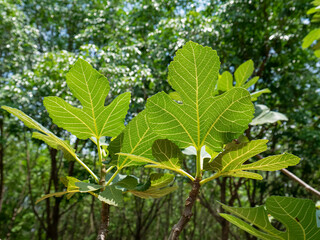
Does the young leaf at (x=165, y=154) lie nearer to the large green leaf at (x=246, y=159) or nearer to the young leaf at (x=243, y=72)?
the large green leaf at (x=246, y=159)

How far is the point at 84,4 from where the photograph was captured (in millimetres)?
5398

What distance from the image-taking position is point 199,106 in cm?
29

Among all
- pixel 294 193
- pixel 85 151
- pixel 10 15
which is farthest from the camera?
pixel 85 151

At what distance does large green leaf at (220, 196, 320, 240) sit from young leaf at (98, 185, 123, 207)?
12 cm

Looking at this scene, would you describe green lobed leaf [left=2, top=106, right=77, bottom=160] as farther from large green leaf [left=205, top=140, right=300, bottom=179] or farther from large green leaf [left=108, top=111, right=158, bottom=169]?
large green leaf [left=205, top=140, right=300, bottom=179]

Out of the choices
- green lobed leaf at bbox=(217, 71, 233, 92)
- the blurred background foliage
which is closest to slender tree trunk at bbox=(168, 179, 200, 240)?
green lobed leaf at bbox=(217, 71, 233, 92)

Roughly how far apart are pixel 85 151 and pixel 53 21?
2685 mm

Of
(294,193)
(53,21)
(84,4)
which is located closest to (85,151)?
(53,21)

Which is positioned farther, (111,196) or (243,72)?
(243,72)

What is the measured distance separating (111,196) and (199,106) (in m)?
0.15

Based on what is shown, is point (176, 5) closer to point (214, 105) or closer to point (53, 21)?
point (53, 21)

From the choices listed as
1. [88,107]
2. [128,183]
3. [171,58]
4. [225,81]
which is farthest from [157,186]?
[171,58]

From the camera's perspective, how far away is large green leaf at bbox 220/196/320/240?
10.5 inches

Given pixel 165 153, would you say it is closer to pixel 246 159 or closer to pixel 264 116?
pixel 246 159
